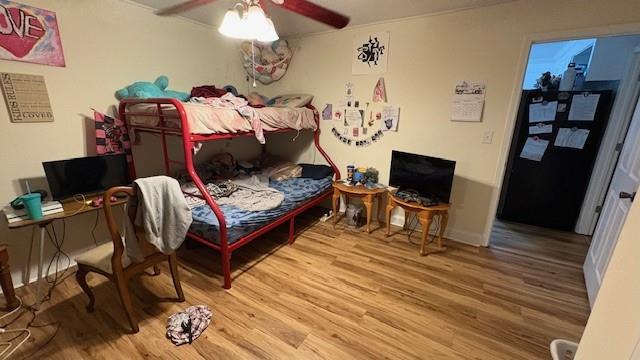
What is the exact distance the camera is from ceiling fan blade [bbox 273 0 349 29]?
1708 millimetres

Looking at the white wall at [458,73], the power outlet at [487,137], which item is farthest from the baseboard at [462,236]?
the power outlet at [487,137]

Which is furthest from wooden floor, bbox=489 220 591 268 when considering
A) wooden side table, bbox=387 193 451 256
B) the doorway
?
wooden side table, bbox=387 193 451 256

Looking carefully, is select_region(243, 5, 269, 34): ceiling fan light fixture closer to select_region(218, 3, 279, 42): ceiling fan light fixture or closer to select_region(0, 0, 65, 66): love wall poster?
select_region(218, 3, 279, 42): ceiling fan light fixture

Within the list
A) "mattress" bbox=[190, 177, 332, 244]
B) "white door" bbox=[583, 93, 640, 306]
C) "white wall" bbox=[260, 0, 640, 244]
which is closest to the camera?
"white door" bbox=[583, 93, 640, 306]

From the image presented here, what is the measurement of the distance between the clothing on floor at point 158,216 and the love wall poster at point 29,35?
4.80 feet

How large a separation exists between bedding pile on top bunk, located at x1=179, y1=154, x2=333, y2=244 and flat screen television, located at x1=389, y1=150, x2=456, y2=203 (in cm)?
87

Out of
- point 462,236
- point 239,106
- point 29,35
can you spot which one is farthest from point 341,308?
point 29,35

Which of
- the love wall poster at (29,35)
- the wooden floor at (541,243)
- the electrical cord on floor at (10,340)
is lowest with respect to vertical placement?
the electrical cord on floor at (10,340)

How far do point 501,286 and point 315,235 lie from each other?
1.77 metres

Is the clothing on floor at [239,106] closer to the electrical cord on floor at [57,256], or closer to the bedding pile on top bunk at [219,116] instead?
the bedding pile on top bunk at [219,116]

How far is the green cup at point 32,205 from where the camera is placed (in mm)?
1686

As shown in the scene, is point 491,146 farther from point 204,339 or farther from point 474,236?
point 204,339

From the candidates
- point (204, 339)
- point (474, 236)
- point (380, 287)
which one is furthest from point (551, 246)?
point (204, 339)

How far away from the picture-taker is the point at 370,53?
9.69ft
